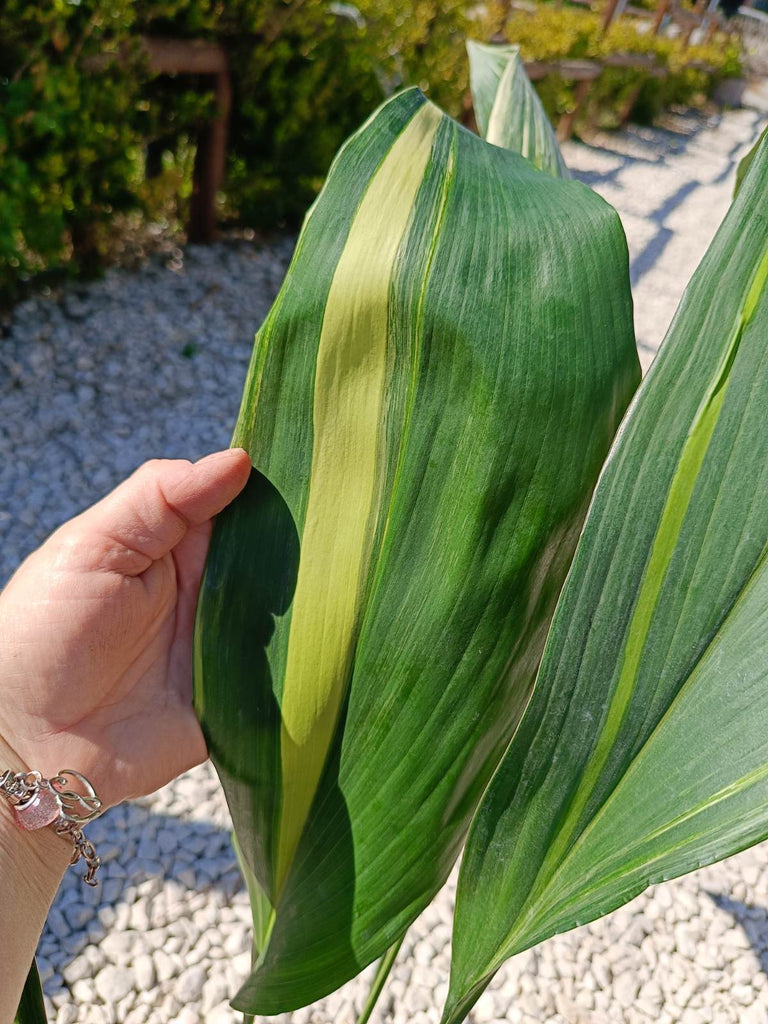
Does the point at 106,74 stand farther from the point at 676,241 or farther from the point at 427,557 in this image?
the point at 676,241

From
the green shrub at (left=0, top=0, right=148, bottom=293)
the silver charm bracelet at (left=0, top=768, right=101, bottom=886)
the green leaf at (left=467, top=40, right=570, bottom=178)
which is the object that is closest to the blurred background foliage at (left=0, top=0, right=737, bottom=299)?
the green shrub at (left=0, top=0, right=148, bottom=293)

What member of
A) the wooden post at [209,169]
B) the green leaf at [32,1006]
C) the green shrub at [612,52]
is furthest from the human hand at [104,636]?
the green shrub at [612,52]

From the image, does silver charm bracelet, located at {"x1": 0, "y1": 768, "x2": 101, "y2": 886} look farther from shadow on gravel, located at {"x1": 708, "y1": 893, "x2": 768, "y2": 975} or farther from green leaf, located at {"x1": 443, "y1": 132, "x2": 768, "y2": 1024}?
shadow on gravel, located at {"x1": 708, "y1": 893, "x2": 768, "y2": 975}

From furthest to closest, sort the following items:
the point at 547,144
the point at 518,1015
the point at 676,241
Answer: the point at 676,241
the point at 518,1015
the point at 547,144

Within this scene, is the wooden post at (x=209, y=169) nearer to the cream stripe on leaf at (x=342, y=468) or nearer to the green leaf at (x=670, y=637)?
the cream stripe on leaf at (x=342, y=468)

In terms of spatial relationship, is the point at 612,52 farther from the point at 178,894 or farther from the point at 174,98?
the point at 178,894

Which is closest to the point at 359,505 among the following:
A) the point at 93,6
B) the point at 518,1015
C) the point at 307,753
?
the point at 307,753

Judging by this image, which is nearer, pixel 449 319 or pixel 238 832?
pixel 449 319
